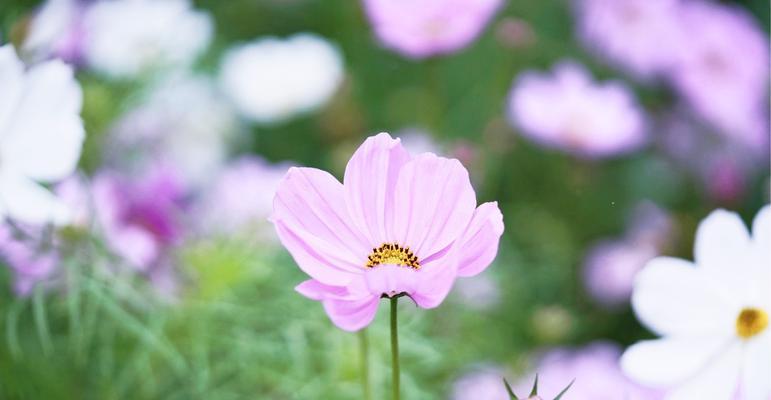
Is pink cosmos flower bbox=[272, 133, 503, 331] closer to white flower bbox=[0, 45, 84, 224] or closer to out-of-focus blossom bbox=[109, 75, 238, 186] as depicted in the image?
→ white flower bbox=[0, 45, 84, 224]

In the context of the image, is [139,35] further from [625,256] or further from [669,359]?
[669,359]

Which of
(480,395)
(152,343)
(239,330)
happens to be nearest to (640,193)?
(480,395)

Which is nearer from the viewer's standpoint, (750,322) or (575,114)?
(750,322)

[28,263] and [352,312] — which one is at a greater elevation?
[28,263]

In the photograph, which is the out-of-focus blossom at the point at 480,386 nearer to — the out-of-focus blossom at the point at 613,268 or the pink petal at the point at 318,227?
the out-of-focus blossom at the point at 613,268

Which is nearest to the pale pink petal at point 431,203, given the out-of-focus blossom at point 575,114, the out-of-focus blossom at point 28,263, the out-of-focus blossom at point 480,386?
the out-of-focus blossom at point 28,263

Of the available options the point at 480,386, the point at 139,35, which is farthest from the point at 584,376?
the point at 139,35

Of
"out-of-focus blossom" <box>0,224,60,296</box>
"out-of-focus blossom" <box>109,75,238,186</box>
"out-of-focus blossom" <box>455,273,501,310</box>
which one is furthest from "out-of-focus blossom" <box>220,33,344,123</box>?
"out-of-focus blossom" <box>0,224,60,296</box>
